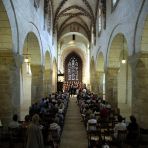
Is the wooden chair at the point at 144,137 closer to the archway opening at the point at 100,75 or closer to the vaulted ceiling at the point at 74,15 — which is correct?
the archway opening at the point at 100,75

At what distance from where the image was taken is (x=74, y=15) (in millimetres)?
32438

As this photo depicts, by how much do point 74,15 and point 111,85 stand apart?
14.4 m

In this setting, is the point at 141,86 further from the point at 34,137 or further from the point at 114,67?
the point at 114,67

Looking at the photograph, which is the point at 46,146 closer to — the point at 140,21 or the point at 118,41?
the point at 140,21

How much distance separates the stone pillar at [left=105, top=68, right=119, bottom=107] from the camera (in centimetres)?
1994

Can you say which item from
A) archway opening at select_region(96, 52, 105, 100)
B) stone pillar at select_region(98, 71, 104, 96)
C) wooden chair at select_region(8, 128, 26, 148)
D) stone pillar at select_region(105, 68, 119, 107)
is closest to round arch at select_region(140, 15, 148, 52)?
wooden chair at select_region(8, 128, 26, 148)

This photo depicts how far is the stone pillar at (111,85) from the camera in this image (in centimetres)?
1994

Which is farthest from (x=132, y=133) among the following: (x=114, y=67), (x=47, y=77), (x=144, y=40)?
(x=47, y=77)

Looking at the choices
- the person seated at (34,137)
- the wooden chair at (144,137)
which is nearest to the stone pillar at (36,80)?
the wooden chair at (144,137)

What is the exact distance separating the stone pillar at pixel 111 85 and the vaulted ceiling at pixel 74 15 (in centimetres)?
838

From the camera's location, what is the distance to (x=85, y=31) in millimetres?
36875

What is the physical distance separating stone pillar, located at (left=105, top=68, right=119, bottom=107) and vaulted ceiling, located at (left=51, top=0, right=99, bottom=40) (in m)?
8.38

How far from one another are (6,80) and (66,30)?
26.8m

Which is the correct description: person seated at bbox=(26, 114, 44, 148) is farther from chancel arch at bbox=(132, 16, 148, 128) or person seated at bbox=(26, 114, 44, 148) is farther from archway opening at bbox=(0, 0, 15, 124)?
chancel arch at bbox=(132, 16, 148, 128)
